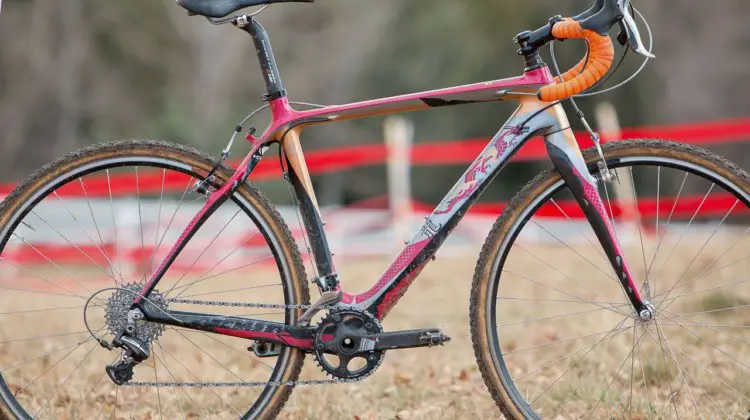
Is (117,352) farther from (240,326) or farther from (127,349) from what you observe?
(240,326)

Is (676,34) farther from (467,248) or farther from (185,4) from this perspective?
(185,4)

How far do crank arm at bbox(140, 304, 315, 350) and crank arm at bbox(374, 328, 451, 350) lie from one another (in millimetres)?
215

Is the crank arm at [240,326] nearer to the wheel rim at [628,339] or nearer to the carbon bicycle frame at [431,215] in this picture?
the carbon bicycle frame at [431,215]

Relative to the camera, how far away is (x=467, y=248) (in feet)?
38.4

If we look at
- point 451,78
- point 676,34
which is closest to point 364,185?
point 451,78

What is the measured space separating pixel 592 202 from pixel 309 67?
24693 mm

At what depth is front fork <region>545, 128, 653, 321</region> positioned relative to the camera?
3137 millimetres

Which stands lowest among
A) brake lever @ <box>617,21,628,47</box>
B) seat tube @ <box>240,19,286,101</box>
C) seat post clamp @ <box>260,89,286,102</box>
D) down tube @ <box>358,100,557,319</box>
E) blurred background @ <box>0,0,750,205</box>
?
down tube @ <box>358,100,557,319</box>

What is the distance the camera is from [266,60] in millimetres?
3232

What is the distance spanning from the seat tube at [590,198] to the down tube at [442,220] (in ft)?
0.41

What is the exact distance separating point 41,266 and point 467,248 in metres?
6.94

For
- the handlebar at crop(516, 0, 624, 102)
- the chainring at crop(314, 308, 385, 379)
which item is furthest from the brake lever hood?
the chainring at crop(314, 308, 385, 379)

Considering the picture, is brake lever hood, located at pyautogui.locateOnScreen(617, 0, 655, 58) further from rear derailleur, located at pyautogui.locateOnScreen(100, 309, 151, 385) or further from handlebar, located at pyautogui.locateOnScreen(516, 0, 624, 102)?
rear derailleur, located at pyautogui.locateOnScreen(100, 309, 151, 385)

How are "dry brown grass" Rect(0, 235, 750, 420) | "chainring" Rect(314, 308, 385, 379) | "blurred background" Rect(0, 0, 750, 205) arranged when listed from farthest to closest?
"blurred background" Rect(0, 0, 750, 205)
"dry brown grass" Rect(0, 235, 750, 420)
"chainring" Rect(314, 308, 385, 379)
